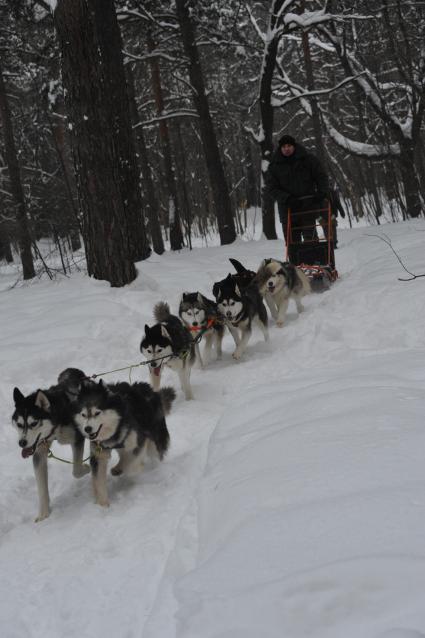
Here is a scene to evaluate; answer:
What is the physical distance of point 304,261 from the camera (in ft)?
27.9

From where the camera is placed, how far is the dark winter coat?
317 inches

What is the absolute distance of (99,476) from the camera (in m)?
3.42

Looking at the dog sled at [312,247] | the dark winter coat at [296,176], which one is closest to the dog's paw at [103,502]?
the dog sled at [312,247]

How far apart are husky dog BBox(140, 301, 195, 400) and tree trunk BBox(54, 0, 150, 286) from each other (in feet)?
8.31

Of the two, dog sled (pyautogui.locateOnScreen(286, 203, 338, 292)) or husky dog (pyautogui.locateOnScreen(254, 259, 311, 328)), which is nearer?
husky dog (pyautogui.locateOnScreen(254, 259, 311, 328))

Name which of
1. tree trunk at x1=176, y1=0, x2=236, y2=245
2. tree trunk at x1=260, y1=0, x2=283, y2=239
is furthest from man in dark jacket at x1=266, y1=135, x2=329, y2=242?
tree trunk at x1=176, y1=0, x2=236, y2=245

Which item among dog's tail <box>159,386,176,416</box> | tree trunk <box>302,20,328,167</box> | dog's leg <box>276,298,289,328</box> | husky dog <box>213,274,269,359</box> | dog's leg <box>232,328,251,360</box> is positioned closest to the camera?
dog's tail <box>159,386,176,416</box>

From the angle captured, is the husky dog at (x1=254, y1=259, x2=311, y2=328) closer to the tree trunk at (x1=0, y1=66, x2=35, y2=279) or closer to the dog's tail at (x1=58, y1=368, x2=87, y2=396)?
the dog's tail at (x1=58, y1=368, x2=87, y2=396)

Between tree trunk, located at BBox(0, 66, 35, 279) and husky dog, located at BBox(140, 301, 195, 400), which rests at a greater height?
tree trunk, located at BBox(0, 66, 35, 279)

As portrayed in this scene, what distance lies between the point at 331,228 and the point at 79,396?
18.6ft

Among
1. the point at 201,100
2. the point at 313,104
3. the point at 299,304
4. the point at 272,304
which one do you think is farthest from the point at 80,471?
the point at 313,104

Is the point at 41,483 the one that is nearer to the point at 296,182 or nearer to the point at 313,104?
the point at 296,182

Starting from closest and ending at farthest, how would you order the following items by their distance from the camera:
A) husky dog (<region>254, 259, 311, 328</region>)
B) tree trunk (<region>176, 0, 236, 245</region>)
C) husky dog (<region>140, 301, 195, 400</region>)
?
husky dog (<region>140, 301, 195, 400</region>), husky dog (<region>254, 259, 311, 328</region>), tree trunk (<region>176, 0, 236, 245</region>)

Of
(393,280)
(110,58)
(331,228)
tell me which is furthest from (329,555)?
(110,58)
